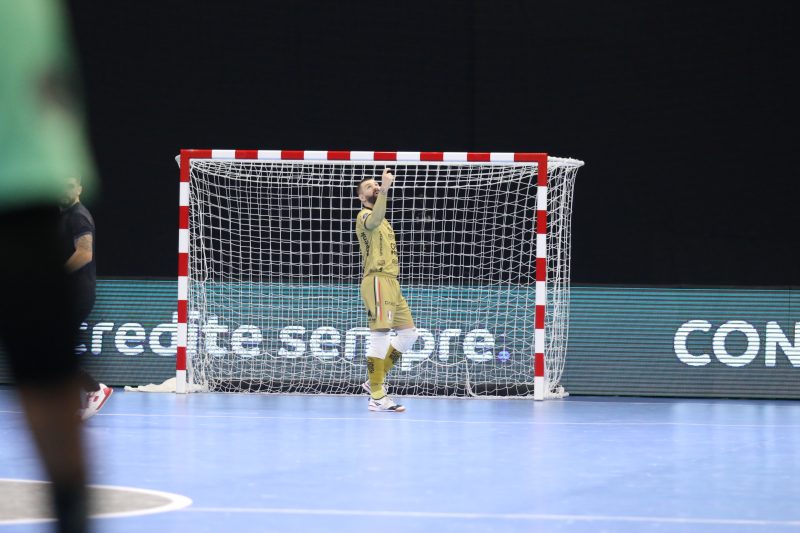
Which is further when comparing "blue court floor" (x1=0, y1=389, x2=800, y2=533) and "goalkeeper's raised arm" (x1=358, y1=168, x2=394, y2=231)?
"goalkeeper's raised arm" (x1=358, y1=168, x2=394, y2=231)

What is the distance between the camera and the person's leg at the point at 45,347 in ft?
8.45

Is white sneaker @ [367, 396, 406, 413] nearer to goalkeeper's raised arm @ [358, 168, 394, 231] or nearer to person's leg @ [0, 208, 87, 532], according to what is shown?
goalkeeper's raised arm @ [358, 168, 394, 231]

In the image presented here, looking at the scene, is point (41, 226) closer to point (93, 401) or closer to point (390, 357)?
point (93, 401)

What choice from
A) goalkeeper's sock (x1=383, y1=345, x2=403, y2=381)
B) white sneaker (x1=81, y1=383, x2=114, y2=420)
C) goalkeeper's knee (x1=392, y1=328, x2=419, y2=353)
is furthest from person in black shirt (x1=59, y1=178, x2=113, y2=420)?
goalkeeper's knee (x1=392, y1=328, x2=419, y2=353)

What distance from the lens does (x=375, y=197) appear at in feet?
30.6

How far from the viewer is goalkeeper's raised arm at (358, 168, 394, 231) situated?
8.90 metres

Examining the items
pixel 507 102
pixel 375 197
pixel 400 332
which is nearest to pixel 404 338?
pixel 400 332

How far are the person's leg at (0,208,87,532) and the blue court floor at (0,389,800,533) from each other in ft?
0.55

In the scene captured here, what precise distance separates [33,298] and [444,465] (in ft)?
13.2

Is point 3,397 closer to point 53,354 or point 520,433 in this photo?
point 520,433

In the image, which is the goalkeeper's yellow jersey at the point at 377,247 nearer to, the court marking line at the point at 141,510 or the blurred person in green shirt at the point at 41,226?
the court marking line at the point at 141,510

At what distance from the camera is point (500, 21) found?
1313 centimetres

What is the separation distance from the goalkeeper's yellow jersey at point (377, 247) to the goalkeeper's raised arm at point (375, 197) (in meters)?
0.09

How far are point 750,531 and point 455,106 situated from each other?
9154mm
